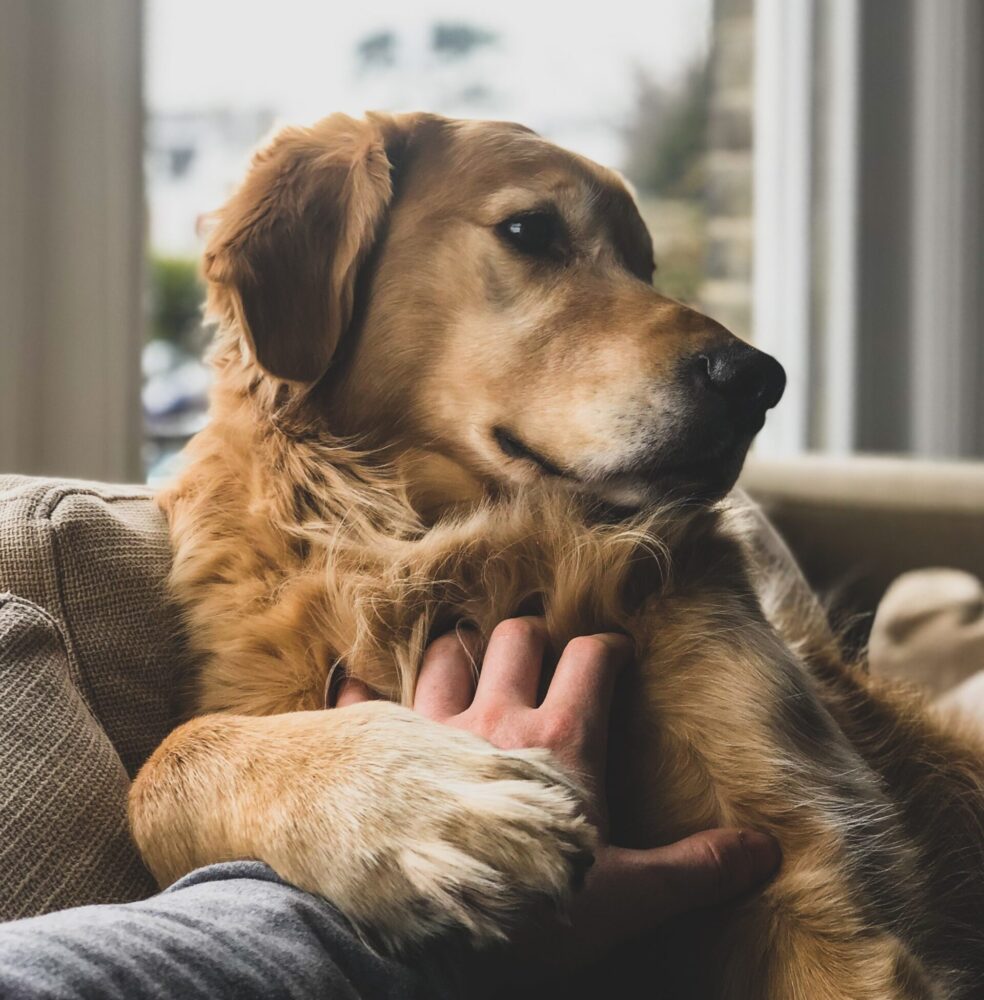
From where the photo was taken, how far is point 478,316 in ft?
3.85

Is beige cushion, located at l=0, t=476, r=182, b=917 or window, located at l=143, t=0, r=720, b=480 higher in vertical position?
window, located at l=143, t=0, r=720, b=480

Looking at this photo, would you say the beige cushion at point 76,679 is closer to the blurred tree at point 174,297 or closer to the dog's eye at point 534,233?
the dog's eye at point 534,233

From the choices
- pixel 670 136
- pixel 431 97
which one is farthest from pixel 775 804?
pixel 670 136

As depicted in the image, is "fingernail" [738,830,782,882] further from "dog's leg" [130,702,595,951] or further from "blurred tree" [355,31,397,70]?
"blurred tree" [355,31,397,70]

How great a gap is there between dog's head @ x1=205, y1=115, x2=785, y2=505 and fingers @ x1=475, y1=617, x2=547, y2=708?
19cm

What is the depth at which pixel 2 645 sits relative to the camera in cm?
84

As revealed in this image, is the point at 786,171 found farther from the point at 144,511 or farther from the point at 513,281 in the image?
the point at 144,511

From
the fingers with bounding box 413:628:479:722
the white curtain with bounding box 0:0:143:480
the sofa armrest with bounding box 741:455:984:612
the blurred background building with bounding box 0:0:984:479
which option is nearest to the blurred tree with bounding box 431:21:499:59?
the blurred background building with bounding box 0:0:984:479

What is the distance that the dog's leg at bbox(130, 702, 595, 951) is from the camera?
0.70 metres

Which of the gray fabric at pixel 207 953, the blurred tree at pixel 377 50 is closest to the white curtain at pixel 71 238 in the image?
the blurred tree at pixel 377 50

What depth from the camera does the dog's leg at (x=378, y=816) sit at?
2.29 feet

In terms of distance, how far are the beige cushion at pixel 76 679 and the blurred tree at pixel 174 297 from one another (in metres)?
1.57

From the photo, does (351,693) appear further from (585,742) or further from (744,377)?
(744,377)

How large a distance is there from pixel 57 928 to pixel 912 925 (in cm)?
67
